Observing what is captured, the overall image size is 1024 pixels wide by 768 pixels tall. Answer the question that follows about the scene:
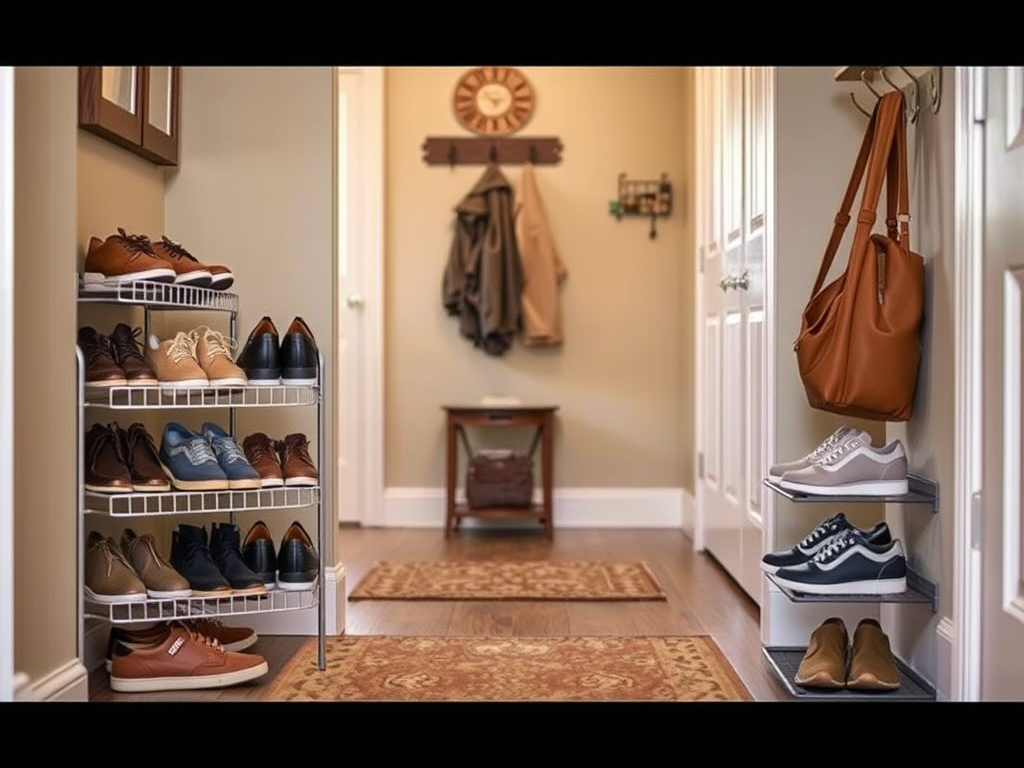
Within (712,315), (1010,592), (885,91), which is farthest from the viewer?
(712,315)

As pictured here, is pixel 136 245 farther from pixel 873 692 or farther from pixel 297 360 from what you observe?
pixel 873 692

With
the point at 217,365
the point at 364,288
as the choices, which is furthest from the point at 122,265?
the point at 364,288

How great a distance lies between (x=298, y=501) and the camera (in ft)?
10.2

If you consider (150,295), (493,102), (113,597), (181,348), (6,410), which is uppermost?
(493,102)

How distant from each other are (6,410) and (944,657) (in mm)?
1794

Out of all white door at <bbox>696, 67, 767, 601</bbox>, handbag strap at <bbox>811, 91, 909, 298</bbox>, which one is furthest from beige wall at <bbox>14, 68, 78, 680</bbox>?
white door at <bbox>696, 67, 767, 601</bbox>

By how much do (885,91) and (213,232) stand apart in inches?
67.1

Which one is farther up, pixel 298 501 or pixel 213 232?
pixel 213 232

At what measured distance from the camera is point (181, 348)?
107 inches

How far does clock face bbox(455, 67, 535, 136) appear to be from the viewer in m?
5.62

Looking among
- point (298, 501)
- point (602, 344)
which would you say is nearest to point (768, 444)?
point (298, 501)

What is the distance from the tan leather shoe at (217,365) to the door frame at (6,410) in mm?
680

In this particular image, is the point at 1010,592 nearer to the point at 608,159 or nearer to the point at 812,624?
the point at 812,624

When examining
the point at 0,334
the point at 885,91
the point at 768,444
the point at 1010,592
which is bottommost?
the point at 1010,592
